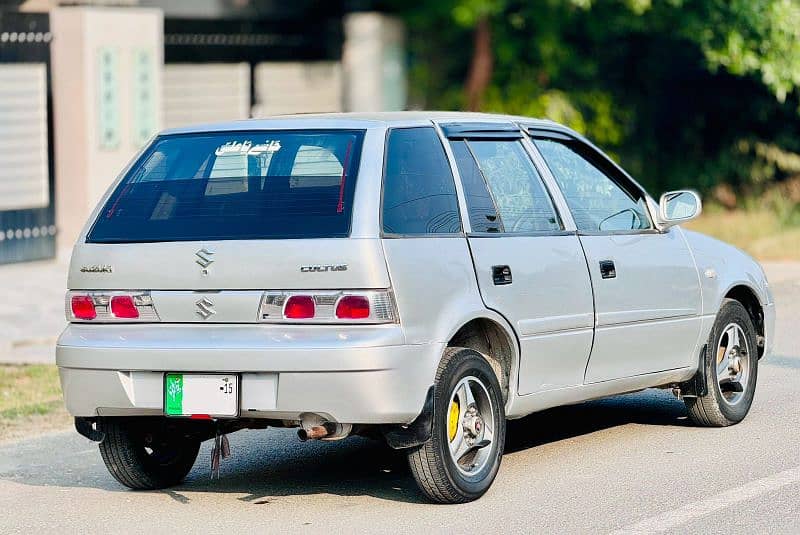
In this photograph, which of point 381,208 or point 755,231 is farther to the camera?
point 755,231

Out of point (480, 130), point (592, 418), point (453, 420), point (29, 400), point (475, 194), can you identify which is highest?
point (480, 130)

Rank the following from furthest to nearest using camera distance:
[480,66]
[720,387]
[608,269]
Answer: [480,66], [720,387], [608,269]

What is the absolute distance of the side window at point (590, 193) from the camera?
802cm

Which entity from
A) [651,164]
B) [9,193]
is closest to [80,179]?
[9,193]

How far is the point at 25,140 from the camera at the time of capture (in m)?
18.1

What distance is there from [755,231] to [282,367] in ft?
48.3

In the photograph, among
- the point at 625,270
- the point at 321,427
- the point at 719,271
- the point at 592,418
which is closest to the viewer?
the point at 321,427

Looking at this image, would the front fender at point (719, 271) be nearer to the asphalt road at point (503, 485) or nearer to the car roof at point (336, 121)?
the asphalt road at point (503, 485)

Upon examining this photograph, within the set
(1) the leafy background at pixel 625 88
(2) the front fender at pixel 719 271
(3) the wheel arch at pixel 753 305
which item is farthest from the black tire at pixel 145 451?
(1) the leafy background at pixel 625 88

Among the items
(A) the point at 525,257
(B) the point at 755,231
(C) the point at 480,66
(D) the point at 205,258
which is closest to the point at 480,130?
(A) the point at 525,257

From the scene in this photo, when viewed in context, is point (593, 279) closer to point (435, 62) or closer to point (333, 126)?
point (333, 126)

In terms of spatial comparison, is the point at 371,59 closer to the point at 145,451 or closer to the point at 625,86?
the point at 625,86

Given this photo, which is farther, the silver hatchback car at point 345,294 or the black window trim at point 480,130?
the black window trim at point 480,130

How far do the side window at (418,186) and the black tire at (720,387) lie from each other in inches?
83.6
